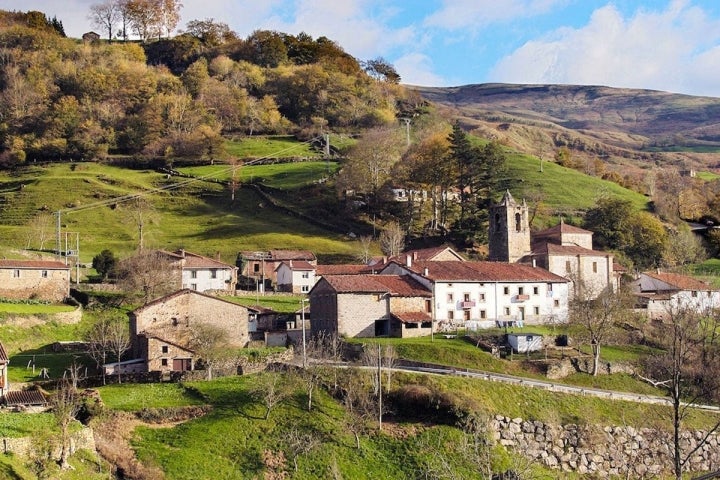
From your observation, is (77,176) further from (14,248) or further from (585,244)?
(585,244)

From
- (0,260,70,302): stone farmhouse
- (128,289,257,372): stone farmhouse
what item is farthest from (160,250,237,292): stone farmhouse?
(128,289,257,372): stone farmhouse

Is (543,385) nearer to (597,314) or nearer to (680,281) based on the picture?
(597,314)

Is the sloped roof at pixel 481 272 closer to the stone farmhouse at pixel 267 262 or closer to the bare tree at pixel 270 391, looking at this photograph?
the stone farmhouse at pixel 267 262

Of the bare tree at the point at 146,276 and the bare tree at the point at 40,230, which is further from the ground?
the bare tree at the point at 40,230

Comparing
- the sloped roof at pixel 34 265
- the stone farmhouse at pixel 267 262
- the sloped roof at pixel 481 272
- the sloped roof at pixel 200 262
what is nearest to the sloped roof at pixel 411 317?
the sloped roof at pixel 481 272

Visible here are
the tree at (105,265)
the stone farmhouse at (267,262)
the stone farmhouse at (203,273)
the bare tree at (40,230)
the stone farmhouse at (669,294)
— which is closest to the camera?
the stone farmhouse at (669,294)

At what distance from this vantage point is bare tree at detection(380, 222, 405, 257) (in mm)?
86287

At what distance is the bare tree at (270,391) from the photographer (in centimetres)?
4681

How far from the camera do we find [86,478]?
121 feet

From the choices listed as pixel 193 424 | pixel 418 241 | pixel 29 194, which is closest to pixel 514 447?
pixel 193 424

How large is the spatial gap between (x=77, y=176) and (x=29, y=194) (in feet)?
26.5

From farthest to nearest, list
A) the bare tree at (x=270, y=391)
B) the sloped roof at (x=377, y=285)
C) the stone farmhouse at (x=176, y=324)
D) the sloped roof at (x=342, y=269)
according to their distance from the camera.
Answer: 1. the sloped roof at (x=342, y=269)
2. the sloped roof at (x=377, y=285)
3. the stone farmhouse at (x=176, y=324)
4. the bare tree at (x=270, y=391)

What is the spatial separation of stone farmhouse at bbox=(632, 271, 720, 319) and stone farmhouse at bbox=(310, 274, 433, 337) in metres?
19.7

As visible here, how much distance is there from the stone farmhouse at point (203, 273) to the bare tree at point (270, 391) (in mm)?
27720
